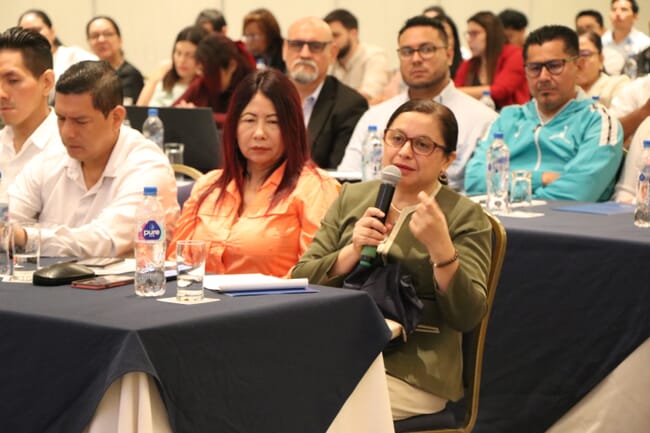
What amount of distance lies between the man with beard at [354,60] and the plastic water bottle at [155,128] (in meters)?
3.15

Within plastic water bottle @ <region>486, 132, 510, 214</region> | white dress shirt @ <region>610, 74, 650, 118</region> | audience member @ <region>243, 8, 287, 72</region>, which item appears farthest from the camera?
audience member @ <region>243, 8, 287, 72</region>

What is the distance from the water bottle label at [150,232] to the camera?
2.30 metres

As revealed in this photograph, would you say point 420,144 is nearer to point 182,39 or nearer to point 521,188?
point 521,188

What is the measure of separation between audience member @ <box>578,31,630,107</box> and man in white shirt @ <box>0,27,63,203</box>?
3.59 meters

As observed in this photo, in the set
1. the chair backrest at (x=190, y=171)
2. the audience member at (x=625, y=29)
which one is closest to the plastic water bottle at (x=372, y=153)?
the chair backrest at (x=190, y=171)

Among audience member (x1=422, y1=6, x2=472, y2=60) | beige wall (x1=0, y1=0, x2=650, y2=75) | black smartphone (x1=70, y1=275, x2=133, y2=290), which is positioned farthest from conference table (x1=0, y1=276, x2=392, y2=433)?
beige wall (x1=0, y1=0, x2=650, y2=75)

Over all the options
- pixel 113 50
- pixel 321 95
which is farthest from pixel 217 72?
pixel 113 50

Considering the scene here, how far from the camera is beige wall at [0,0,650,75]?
34.8 feet

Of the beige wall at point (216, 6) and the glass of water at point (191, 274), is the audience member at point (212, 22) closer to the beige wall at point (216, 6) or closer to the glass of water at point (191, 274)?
the beige wall at point (216, 6)

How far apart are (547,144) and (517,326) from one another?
129cm

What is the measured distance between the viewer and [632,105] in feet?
16.6

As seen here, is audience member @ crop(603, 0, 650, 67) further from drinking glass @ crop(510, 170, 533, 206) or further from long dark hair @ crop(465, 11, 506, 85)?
drinking glass @ crop(510, 170, 533, 206)

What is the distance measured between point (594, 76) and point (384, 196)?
4.34 meters

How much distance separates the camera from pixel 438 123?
2.67m
